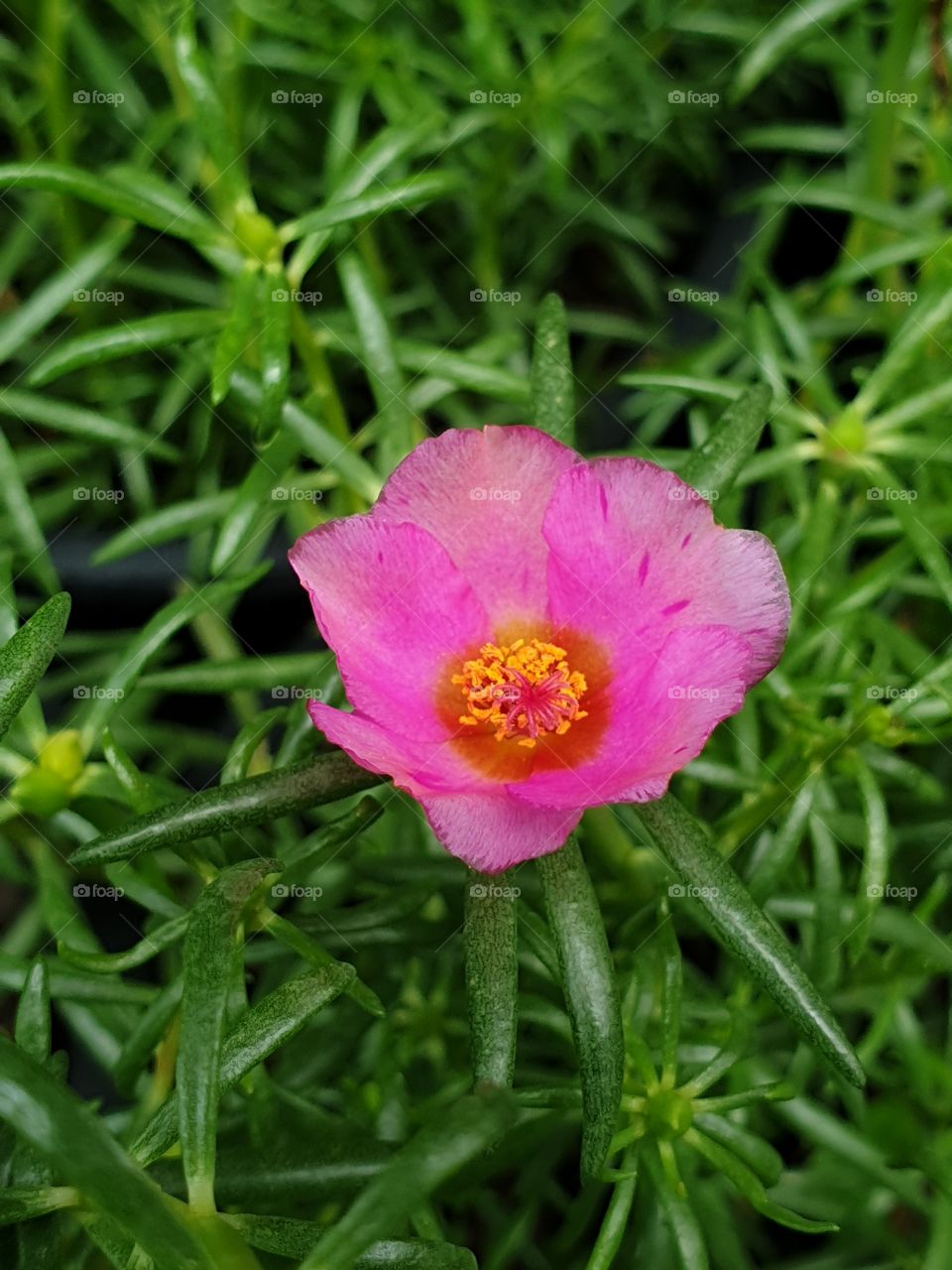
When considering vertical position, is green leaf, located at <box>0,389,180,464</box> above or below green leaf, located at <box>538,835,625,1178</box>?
above

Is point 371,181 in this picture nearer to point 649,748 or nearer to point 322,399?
point 322,399

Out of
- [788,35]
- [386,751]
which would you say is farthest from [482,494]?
[788,35]

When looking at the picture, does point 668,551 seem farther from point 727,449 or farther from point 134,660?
point 134,660

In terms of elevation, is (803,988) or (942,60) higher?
(942,60)

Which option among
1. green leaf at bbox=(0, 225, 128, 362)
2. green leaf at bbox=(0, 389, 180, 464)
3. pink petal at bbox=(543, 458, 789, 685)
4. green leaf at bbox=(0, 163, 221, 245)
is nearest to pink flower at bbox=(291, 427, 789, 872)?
pink petal at bbox=(543, 458, 789, 685)

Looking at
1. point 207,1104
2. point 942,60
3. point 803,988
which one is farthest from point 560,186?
point 207,1104

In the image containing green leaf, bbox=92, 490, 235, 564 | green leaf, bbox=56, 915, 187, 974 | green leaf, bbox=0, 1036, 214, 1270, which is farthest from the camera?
green leaf, bbox=92, 490, 235, 564

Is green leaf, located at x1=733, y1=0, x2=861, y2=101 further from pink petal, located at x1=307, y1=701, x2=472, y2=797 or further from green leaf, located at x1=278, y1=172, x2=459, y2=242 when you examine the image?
pink petal, located at x1=307, y1=701, x2=472, y2=797
